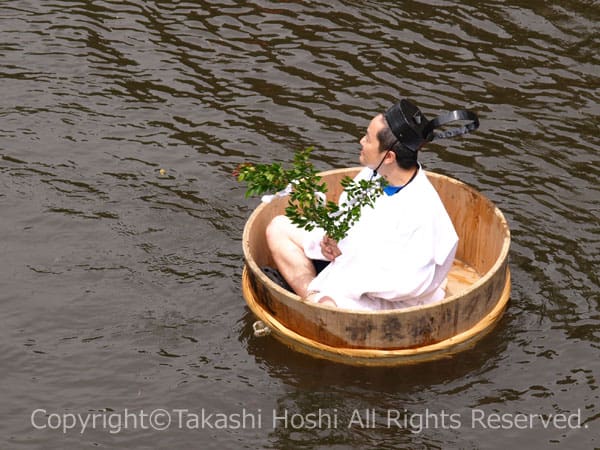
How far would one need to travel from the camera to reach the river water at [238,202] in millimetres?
8422

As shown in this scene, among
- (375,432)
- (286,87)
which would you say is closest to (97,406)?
(375,432)

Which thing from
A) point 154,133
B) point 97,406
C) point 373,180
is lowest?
point 97,406

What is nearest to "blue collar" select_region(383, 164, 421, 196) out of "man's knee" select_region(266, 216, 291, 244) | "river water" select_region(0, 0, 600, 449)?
"man's knee" select_region(266, 216, 291, 244)

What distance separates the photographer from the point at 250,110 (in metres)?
12.0

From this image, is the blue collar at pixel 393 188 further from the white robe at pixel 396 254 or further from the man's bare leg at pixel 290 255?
the man's bare leg at pixel 290 255

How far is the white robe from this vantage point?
8484 millimetres

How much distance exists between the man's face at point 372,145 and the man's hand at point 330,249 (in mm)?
671

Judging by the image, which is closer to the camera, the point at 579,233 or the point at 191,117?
the point at 579,233

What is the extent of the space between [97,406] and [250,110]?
4.54 meters

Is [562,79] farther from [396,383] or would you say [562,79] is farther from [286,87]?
[396,383]

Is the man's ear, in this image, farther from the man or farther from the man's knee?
the man's knee

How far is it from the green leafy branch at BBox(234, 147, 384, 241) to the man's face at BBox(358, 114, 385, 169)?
165 mm

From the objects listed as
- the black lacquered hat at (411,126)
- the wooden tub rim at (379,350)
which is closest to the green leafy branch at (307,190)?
the black lacquered hat at (411,126)

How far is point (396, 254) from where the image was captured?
8523 millimetres
